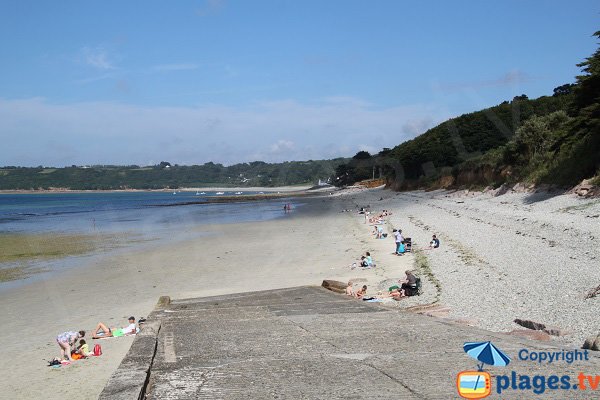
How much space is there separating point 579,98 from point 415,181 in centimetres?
3926

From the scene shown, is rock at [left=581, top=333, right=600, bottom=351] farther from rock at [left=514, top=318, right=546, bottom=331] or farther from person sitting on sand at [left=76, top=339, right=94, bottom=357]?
person sitting on sand at [left=76, top=339, right=94, bottom=357]

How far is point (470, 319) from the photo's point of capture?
27.6ft

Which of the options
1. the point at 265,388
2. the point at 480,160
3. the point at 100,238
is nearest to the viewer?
the point at 265,388

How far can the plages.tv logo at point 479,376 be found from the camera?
14.0ft

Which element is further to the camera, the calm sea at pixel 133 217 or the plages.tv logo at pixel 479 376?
the calm sea at pixel 133 217

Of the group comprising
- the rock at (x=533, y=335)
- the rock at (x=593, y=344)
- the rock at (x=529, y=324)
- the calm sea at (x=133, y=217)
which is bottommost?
the calm sea at (x=133, y=217)

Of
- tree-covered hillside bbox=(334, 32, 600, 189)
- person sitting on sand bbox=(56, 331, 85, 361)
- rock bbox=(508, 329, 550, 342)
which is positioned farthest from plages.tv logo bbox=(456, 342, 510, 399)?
tree-covered hillside bbox=(334, 32, 600, 189)

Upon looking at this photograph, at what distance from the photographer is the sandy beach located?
870cm

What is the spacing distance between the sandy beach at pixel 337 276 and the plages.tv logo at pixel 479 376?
7.26 feet

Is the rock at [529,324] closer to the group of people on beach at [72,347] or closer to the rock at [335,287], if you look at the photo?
the rock at [335,287]

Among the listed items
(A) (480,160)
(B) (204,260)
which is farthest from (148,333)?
(A) (480,160)

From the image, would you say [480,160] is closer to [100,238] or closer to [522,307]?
[100,238]

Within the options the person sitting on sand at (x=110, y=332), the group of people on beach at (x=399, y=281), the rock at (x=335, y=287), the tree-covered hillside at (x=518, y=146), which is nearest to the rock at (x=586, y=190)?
the tree-covered hillside at (x=518, y=146)

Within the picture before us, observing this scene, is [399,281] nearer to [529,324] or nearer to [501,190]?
[529,324]
